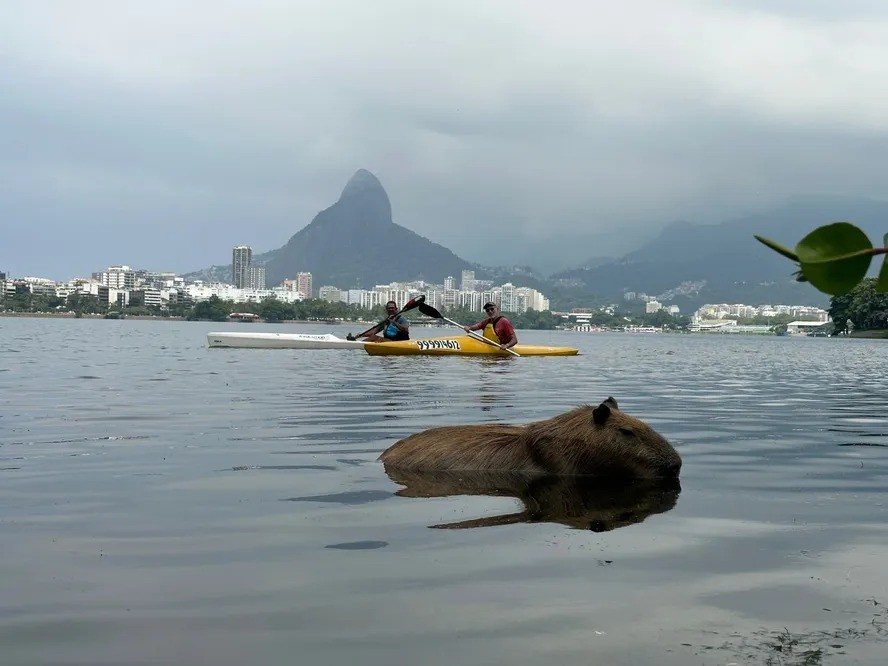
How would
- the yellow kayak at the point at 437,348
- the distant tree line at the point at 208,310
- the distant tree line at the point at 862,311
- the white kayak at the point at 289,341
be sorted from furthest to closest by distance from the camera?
the distant tree line at the point at 208,310, the distant tree line at the point at 862,311, the white kayak at the point at 289,341, the yellow kayak at the point at 437,348

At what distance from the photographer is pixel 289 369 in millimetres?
21797

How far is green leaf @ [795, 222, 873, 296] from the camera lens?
138cm

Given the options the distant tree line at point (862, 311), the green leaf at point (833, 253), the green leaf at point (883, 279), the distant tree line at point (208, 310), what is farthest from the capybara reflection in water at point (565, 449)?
the distant tree line at point (208, 310)

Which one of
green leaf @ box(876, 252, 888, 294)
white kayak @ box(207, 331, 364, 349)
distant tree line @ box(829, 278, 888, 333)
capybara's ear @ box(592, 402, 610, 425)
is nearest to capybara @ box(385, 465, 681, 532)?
capybara's ear @ box(592, 402, 610, 425)

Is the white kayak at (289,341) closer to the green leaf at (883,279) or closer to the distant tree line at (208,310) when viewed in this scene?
the green leaf at (883,279)

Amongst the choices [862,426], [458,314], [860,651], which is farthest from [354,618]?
[458,314]

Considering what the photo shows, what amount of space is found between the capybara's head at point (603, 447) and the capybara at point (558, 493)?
0.27ft

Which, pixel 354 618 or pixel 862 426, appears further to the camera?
pixel 862 426

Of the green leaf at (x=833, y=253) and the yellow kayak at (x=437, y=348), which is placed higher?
the green leaf at (x=833, y=253)

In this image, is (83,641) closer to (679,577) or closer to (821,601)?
(679,577)

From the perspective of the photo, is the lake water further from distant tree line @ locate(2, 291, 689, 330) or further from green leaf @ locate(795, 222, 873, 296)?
distant tree line @ locate(2, 291, 689, 330)

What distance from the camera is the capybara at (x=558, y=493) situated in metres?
5.84

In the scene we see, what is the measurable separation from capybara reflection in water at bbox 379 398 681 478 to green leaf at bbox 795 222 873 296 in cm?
579

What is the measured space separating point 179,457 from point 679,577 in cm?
509
